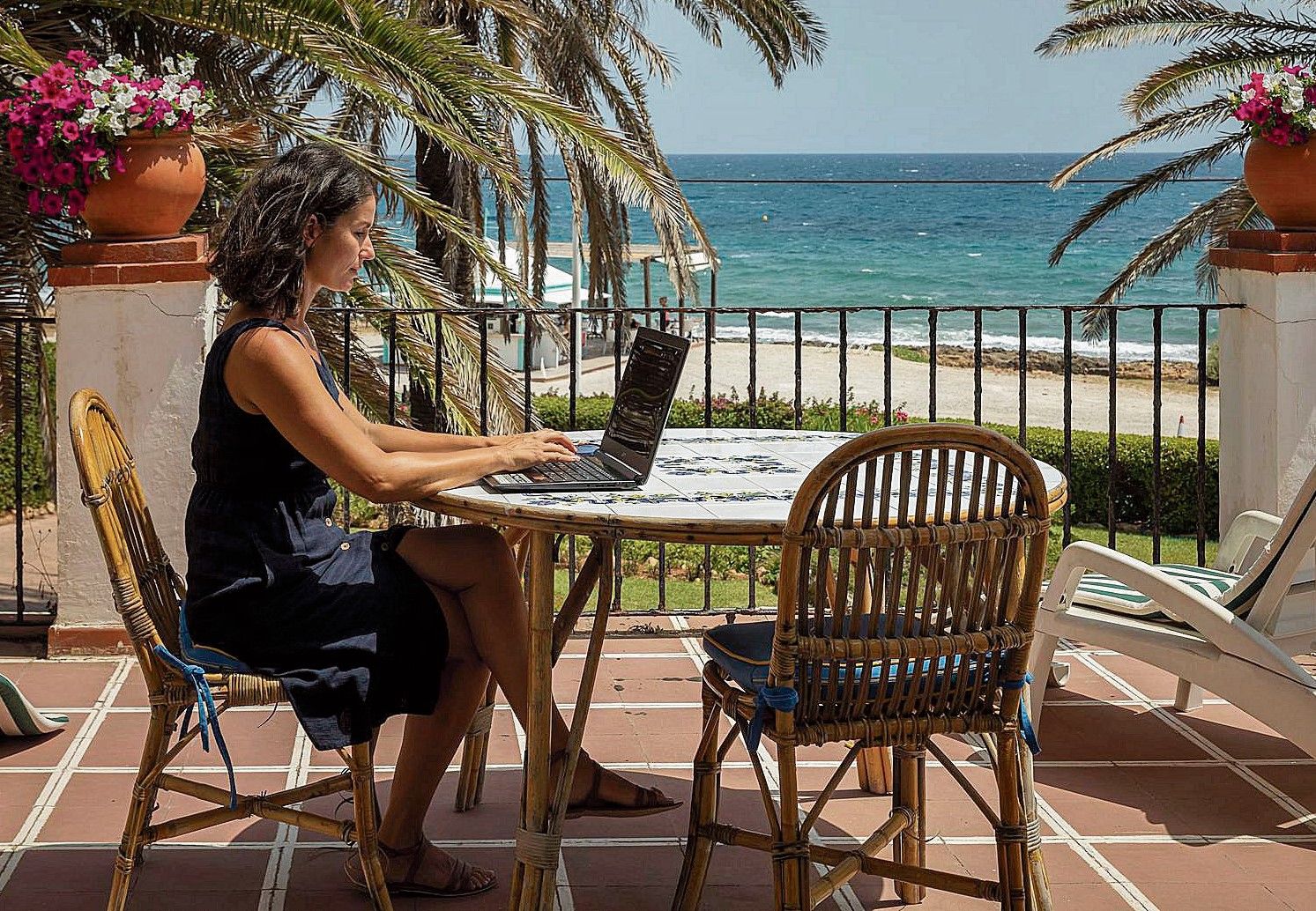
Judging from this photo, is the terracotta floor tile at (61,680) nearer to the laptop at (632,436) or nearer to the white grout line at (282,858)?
the white grout line at (282,858)

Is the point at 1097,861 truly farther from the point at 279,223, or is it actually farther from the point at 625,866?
the point at 279,223

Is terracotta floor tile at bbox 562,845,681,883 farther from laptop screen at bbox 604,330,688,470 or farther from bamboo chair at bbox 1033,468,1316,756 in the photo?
bamboo chair at bbox 1033,468,1316,756

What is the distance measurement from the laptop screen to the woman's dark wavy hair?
62 cm

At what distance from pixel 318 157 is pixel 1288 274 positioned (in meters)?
3.30

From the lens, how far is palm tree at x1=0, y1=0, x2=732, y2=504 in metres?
5.29

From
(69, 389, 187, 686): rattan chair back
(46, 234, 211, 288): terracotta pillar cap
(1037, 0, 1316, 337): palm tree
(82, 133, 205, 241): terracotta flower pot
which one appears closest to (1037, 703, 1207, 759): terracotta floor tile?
(69, 389, 187, 686): rattan chair back

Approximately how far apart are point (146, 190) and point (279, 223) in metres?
1.80

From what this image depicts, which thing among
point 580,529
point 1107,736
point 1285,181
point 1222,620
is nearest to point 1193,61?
point 1285,181

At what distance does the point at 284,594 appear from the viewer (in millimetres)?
2473

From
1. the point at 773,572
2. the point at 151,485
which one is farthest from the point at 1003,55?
the point at 151,485

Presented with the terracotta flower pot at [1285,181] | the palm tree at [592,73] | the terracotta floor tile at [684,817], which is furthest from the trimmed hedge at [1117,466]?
the terracotta floor tile at [684,817]

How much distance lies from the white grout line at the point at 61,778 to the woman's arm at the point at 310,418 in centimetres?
113

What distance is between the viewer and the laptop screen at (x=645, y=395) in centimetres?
267

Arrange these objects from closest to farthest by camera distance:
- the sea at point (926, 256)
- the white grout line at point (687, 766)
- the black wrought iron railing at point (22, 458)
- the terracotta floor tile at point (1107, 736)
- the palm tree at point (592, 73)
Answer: the white grout line at point (687, 766) < the terracotta floor tile at point (1107, 736) < the black wrought iron railing at point (22, 458) < the palm tree at point (592, 73) < the sea at point (926, 256)
